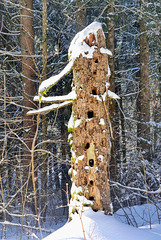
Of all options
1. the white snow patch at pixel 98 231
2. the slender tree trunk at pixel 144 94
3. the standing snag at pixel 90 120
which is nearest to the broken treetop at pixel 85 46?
the standing snag at pixel 90 120

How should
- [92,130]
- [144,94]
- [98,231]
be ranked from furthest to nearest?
1. [144,94]
2. [92,130]
3. [98,231]

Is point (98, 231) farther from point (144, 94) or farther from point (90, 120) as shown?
point (144, 94)

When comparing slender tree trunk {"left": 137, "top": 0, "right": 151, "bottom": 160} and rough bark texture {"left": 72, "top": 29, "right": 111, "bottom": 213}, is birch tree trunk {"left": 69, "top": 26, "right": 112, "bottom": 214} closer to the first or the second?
rough bark texture {"left": 72, "top": 29, "right": 111, "bottom": 213}

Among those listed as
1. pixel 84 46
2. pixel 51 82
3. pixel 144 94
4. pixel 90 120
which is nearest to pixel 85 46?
pixel 84 46

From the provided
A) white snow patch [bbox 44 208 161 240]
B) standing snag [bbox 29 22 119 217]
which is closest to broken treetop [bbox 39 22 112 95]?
standing snag [bbox 29 22 119 217]

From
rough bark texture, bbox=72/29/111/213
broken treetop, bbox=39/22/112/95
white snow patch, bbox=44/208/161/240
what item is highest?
broken treetop, bbox=39/22/112/95

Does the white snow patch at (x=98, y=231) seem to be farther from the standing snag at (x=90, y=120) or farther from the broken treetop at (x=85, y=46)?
the broken treetop at (x=85, y=46)

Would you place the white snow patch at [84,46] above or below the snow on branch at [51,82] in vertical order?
above

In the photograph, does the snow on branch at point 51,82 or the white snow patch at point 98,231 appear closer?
the white snow patch at point 98,231

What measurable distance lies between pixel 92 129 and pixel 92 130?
0.02 metres

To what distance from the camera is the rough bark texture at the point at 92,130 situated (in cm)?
359

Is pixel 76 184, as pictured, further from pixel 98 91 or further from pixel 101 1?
pixel 101 1

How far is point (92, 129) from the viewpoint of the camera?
3625 millimetres

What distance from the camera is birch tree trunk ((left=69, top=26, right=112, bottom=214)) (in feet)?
11.8
